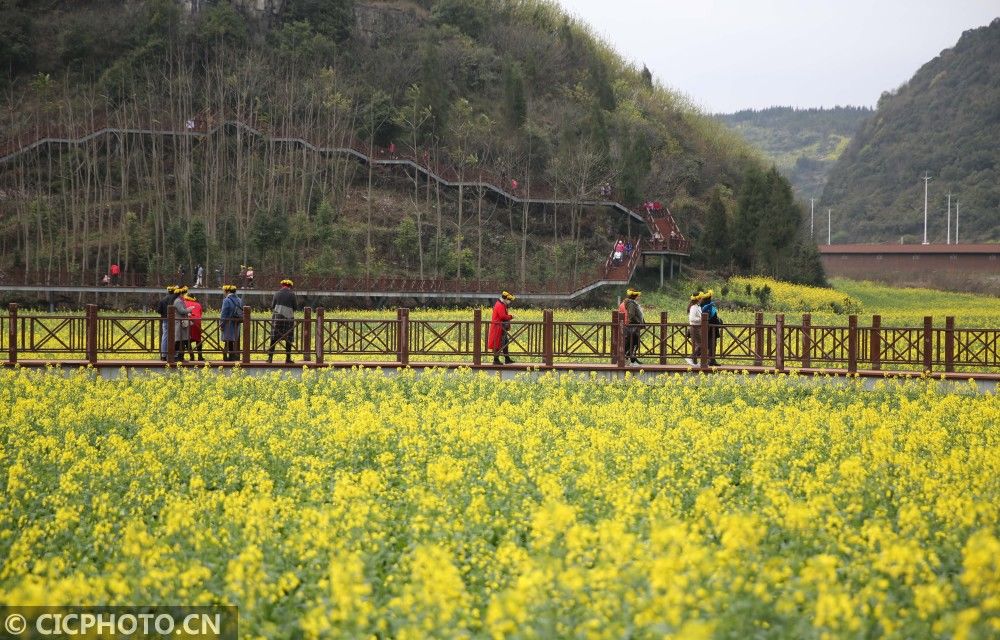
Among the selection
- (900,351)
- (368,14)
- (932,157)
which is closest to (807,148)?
(932,157)

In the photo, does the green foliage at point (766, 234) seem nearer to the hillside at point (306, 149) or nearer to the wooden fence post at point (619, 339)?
the hillside at point (306, 149)

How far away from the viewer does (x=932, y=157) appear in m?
107

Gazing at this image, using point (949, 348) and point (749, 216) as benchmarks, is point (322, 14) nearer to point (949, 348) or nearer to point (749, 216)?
point (749, 216)

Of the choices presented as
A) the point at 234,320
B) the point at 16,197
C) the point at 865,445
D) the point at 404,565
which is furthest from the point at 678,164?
the point at 404,565

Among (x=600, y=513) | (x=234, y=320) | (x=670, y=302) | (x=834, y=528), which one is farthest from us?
(x=670, y=302)

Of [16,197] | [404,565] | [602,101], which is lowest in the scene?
[404,565]

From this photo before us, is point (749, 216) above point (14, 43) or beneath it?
beneath

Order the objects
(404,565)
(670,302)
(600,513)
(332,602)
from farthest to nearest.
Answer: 1. (670,302)
2. (600,513)
3. (404,565)
4. (332,602)

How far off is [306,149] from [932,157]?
75.3 metres

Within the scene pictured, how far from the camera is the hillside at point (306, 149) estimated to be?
4841 centimetres

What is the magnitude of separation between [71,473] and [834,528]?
7254 millimetres

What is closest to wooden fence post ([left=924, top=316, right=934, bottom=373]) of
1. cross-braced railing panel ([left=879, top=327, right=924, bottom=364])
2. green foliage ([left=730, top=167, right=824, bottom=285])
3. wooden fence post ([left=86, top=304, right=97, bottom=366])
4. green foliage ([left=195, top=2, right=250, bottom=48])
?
cross-braced railing panel ([left=879, top=327, right=924, bottom=364])

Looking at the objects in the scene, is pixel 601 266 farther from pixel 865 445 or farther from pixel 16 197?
pixel 865 445

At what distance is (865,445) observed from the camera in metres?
12.2
